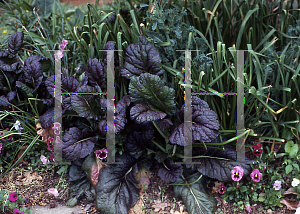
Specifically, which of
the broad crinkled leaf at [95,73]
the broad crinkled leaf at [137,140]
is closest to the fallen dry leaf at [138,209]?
the broad crinkled leaf at [137,140]

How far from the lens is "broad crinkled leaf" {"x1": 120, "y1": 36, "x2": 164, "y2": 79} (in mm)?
1722

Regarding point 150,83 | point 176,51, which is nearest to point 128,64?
point 150,83

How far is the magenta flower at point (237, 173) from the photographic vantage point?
166 cm

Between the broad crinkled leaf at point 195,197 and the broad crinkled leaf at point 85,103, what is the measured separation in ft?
2.50

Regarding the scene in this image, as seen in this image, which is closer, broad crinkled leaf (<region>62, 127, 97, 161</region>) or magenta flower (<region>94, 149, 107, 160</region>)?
broad crinkled leaf (<region>62, 127, 97, 161</region>)

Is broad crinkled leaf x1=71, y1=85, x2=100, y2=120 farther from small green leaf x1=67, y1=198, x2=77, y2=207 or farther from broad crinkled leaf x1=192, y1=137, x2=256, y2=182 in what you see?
broad crinkled leaf x1=192, y1=137, x2=256, y2=182

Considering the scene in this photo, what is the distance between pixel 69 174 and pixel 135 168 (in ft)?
1.58

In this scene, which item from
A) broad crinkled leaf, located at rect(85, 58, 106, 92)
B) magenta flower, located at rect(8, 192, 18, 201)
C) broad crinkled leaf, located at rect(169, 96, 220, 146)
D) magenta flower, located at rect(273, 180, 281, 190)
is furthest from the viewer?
broad crinkled leaf, located at rect(85, 58, 106, 92)

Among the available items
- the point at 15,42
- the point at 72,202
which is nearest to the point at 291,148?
the point at 72,202

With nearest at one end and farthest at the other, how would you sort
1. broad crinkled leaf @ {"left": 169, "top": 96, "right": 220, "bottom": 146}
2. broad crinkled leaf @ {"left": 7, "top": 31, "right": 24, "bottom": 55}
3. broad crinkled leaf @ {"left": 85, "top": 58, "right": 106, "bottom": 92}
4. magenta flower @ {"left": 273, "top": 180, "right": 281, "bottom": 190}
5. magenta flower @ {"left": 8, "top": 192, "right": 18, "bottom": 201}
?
broad crinkled leaf @ {"left": 169, "top": 96, "right": 220, "bottom": 146} → magenta flower @ {"left": 8, "top": 192, "right": 18, "bottom": 201} → magenta flower @ {"left": 273, "top": 180, "right": 281, "bottom": 190} → broad crinkled leaf @ {"left": 85, "top": 58, "right": 106, "bottom": 92} → broad crinkled leaf @ {"left": 7, "top": 31, "right": 24, "bottom": 55}

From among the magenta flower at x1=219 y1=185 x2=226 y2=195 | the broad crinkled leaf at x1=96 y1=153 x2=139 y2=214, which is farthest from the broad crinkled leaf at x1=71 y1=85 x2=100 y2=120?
the magenta flower at x1=219 y1=185 x2=226 y2=195

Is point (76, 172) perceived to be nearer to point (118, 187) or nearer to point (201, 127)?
point (118, 187)

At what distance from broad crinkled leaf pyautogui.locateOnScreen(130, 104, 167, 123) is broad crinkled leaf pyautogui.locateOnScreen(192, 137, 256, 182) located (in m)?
0.47

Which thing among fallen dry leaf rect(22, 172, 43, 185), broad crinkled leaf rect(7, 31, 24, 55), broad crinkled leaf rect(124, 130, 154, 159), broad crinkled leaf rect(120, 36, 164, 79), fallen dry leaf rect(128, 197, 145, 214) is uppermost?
broad crinkled leaf rect(7, 31, 24, 55)
